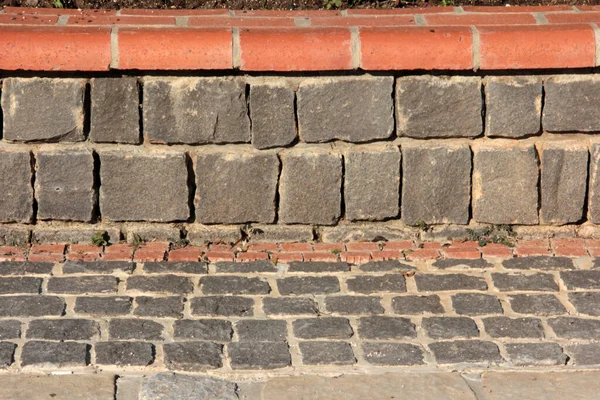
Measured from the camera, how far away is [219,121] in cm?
429

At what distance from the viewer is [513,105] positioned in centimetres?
432

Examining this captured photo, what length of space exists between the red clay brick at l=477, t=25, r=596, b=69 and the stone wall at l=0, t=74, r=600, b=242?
124 mm

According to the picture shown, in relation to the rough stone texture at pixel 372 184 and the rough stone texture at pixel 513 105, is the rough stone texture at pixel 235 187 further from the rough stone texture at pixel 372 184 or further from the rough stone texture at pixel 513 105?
the rough stone texture at pixel 513 105

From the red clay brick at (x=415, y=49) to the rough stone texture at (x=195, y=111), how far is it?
0.55 metres

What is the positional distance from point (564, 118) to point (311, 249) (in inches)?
47.3

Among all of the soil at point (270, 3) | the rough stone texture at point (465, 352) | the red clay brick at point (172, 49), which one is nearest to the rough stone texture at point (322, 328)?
the rough stone texture at point (465, 352)

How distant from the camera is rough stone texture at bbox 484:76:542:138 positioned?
169 inches

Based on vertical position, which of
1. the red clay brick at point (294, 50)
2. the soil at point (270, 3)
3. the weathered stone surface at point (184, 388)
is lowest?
the weathered stone surface at point (184, 388)

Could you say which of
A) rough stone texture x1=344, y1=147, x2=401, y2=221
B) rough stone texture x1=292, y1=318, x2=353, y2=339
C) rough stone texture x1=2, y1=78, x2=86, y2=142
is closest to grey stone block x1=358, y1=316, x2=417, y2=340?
rough stone texture x1=292, y1=318, x2=353, y2=339

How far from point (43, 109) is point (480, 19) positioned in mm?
1907

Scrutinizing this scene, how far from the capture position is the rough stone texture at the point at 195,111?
4242 mm

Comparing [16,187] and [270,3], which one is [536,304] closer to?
[270,3]

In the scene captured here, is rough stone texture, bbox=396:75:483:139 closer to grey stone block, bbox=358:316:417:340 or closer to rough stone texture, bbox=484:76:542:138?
rough stone texture, bbox=484:76:542:138

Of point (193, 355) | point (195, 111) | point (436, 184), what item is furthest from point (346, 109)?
point (193, 355)
